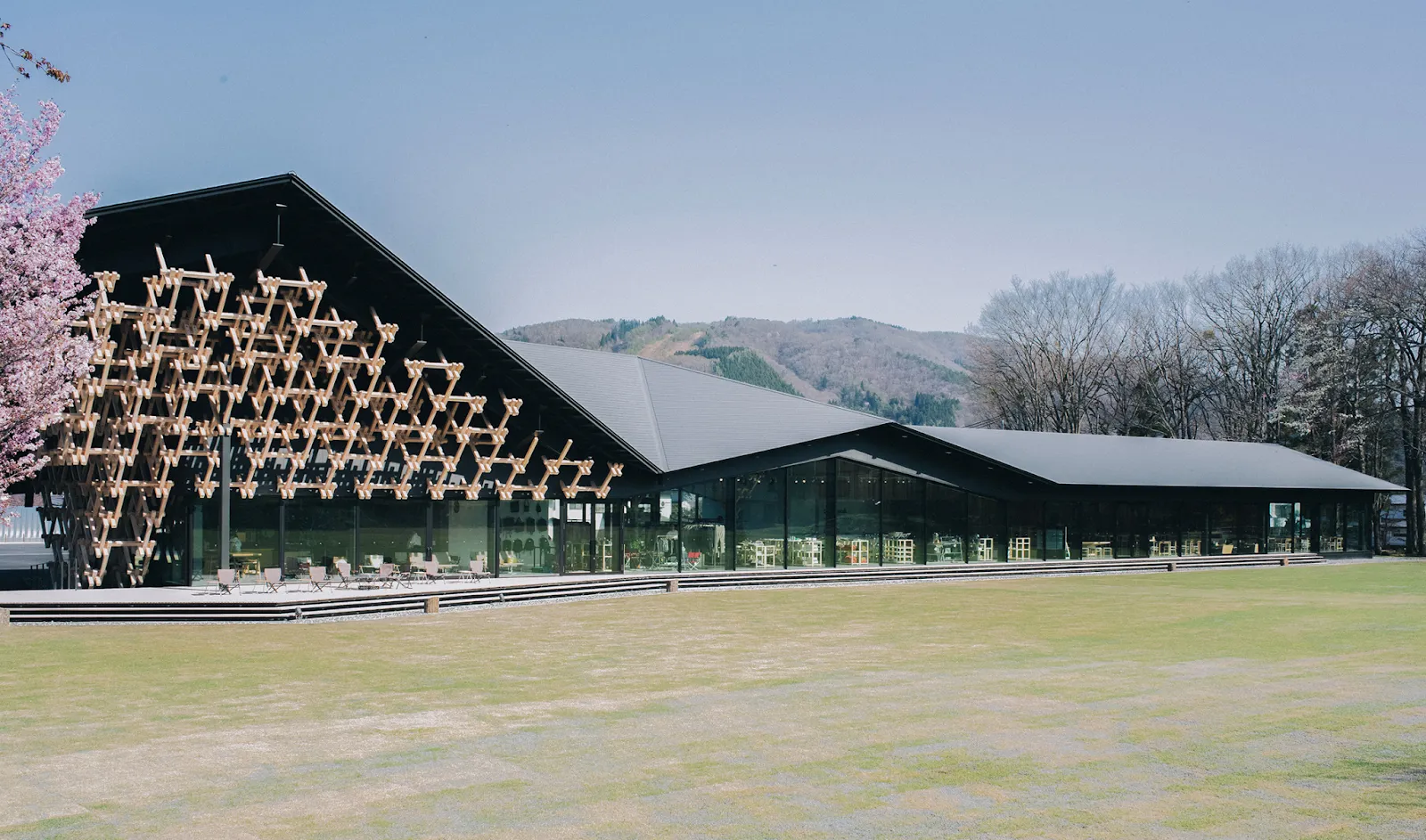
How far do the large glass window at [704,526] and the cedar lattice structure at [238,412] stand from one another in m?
5.80

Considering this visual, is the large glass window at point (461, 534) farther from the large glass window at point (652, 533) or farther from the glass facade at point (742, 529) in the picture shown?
the large glass window at point (652, 533)

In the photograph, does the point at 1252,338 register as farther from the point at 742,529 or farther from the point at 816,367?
the point at 816,367

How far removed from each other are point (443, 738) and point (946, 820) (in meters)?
5.32

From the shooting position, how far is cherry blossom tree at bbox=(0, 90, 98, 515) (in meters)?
22.5

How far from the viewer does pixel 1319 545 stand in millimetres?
50594

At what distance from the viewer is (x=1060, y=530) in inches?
1726

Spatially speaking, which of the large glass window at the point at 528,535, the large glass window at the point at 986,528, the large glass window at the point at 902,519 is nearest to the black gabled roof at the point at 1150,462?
the large glass window at the point at 986,528

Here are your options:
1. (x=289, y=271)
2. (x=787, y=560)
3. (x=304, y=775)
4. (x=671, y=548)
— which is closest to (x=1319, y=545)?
(x=787, y=560)

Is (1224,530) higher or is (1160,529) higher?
(1160,529)

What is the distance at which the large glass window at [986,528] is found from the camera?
41.7 meters

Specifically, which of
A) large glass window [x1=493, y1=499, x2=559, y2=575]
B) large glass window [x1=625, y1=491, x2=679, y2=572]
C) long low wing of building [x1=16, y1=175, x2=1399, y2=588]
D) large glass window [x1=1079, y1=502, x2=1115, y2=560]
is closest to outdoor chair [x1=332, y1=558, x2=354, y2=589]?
long low wing of building [x1=16, y1=175, x2=1399, y2=588]

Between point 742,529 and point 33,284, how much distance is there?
64.5ft

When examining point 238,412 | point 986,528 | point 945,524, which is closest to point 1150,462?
point 986,528

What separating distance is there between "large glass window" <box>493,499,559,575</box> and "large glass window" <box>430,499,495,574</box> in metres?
0.43
